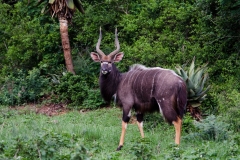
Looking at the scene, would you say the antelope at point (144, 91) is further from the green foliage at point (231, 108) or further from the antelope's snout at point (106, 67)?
the green foliage at point (231, 108)

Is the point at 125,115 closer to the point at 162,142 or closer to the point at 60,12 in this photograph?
the point at 162,142

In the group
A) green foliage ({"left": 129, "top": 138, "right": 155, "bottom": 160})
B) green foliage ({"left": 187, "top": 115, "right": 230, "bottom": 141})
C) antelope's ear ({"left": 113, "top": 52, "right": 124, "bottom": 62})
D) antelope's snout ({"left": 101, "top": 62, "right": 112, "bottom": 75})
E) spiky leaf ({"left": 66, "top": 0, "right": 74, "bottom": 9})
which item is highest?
spiky leaf ({"left": 66, "top": 0, "right": 74, "bottom": 9})

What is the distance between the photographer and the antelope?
25.2 feet

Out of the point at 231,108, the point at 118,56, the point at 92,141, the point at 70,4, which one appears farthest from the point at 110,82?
the point at 70,4

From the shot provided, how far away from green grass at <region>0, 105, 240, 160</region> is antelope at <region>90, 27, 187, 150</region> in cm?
42

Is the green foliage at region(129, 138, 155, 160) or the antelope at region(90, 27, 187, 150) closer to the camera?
the green foliage at region(129, 138, 155, 160)

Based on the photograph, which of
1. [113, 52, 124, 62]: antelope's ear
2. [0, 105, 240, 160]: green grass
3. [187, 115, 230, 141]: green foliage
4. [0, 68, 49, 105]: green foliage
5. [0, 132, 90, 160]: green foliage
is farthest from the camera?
[0, 68, 49, 105]: green foliage

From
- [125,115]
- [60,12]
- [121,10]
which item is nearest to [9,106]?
[60,12]

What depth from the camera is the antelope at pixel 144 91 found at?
7.68 meters

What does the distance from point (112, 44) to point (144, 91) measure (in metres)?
5.28

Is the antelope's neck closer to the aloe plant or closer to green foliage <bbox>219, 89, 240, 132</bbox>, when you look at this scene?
the aloe plant

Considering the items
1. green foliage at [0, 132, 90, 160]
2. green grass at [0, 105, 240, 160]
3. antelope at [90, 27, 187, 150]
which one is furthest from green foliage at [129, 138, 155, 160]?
antelope at [90, 27, 187, 150]

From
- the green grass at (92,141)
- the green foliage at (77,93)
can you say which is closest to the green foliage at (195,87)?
the green grass at (92,141)

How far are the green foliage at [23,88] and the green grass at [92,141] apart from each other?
106 cm
